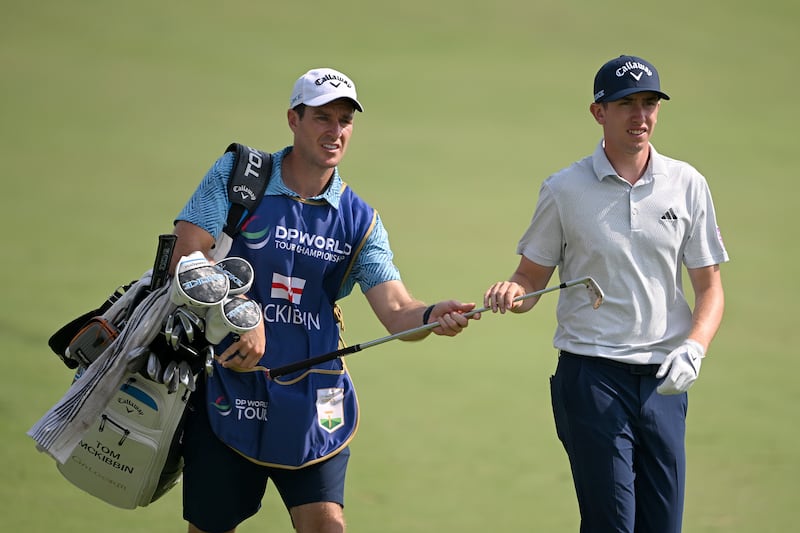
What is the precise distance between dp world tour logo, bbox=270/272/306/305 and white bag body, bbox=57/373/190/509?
47cm

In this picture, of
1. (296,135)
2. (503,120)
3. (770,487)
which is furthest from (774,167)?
(296,135)

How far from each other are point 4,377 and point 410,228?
13.6ft

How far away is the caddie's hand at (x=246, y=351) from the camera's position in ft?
14.1

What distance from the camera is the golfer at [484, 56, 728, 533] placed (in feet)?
14.9

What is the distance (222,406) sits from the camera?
14.9 feet

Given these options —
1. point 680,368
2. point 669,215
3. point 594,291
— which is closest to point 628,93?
point 669,215

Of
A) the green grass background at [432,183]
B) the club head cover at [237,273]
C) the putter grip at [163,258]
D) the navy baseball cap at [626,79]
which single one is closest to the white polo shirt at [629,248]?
the navy baseball cap at [626,79]

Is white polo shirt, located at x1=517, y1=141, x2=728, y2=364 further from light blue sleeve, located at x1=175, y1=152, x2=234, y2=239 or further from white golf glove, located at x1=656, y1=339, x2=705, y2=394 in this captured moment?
light blue sleeve, located at x1=175, y1=152, x2=234, y2=239

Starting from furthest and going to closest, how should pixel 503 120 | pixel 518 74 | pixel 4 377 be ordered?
pixel 518 74 < pixel 503 120 < pixel 4 377

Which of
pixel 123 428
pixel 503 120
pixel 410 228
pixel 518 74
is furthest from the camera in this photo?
pixel 518 74

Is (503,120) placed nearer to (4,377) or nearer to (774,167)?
(774,167)

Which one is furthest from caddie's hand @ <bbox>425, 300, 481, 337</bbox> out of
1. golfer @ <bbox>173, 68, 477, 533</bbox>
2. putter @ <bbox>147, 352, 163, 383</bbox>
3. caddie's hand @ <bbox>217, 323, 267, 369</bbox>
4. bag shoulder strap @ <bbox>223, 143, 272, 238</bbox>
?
putter @ <bbox>147, 352, 163, 383</bbox>

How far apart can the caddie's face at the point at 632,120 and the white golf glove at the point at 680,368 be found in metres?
0.76

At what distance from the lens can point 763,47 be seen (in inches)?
618
